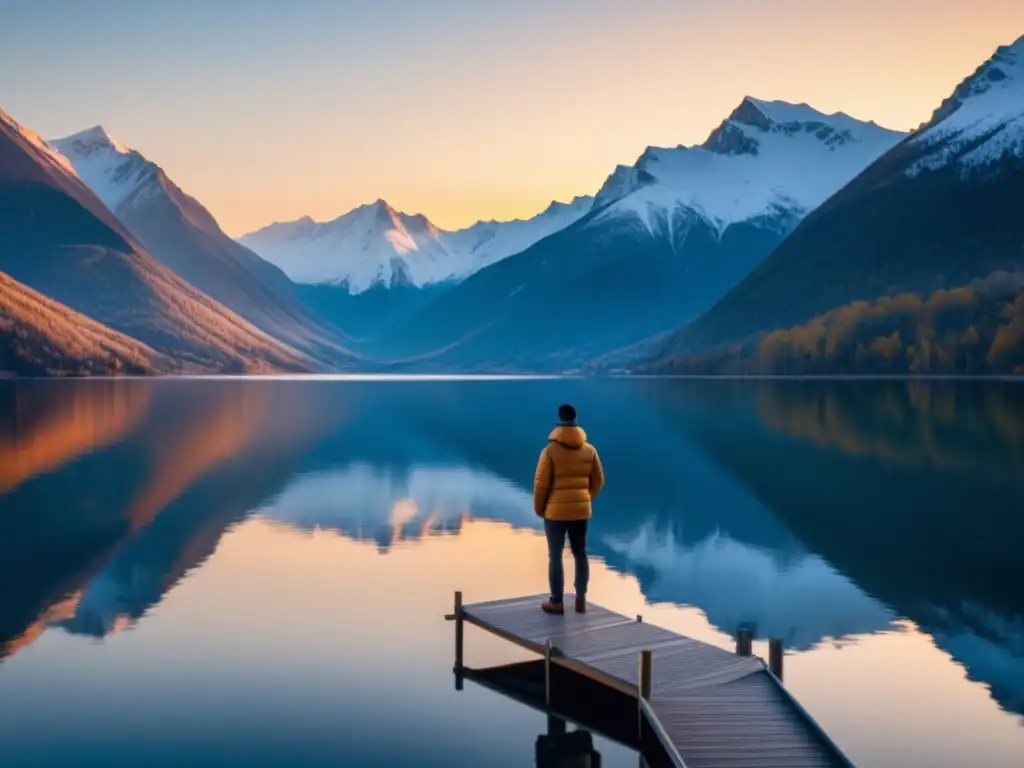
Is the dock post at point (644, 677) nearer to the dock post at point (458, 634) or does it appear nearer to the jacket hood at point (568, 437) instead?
the jacket hood at point (568, 437)

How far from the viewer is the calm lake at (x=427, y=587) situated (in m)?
21.2

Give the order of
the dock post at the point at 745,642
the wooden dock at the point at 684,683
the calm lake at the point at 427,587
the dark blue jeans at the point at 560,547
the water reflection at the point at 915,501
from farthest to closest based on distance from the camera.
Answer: the water reflection at the point at 915,501 < the dark blue jeans at the point at 560,547 < the dock post at the point at 745,642 < the calm lake at the point at 427,587 < the wooden dock at the point at 684,683

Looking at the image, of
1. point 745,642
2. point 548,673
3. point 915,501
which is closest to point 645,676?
point 548,673

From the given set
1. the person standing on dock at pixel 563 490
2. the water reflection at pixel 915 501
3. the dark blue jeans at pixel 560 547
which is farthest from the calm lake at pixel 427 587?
the person standing on dock at pixel 563 490

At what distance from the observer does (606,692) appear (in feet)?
75.9

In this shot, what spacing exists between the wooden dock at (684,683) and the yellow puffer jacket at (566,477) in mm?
2278

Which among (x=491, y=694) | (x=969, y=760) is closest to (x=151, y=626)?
(x=491, y=694)

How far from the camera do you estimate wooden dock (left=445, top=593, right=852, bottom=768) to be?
17.8 m

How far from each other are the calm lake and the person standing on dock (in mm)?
2685

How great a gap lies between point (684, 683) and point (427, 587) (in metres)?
14.7

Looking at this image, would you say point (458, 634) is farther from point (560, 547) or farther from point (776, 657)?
point (776, 657)

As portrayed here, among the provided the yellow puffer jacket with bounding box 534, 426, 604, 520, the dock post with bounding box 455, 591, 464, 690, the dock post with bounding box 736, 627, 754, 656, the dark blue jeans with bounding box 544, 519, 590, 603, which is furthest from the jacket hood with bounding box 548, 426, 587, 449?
the dock post with bounding box 736, 627, 754, 656

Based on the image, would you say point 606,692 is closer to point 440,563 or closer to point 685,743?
point 685,743

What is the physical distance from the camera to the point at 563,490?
970 inches
